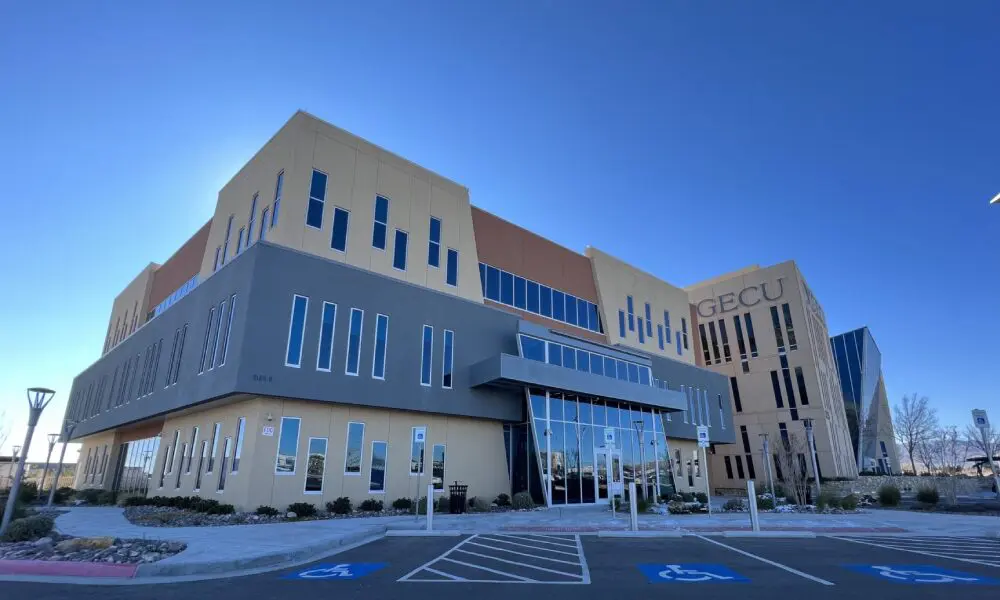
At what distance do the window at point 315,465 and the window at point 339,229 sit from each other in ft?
27.9

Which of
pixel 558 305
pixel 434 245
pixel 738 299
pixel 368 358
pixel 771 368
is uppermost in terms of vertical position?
pixel 738 299

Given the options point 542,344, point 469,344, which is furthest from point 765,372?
point 469,344

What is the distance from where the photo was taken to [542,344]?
31000 mm

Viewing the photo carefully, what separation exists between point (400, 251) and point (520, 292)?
8.74 meters

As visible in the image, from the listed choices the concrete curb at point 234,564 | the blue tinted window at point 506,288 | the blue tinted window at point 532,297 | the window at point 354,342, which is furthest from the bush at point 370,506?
the blue tinted window at point 532,297

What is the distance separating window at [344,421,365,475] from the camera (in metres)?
23.1

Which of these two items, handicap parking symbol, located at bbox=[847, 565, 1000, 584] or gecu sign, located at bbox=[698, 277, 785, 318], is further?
gecu sign, located at bbox=[698, 277, 785, 318]

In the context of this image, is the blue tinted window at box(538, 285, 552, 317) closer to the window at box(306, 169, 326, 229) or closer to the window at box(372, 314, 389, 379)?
the window at box(372, 314, 389, 379)

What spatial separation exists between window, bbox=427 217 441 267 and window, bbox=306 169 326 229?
5894mm

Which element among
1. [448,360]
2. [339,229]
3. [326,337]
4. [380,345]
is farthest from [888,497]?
[339,229]

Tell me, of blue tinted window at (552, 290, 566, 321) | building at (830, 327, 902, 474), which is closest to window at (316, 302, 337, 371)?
blue tinted window at (552, 290, 566, 321)

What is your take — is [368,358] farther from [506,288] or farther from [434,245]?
[506,288]

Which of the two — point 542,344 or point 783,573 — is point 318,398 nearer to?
point 542,344

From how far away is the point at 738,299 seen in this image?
5634cm
